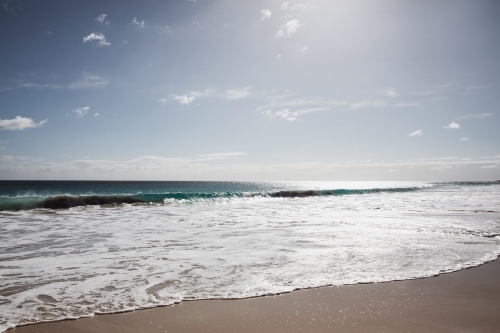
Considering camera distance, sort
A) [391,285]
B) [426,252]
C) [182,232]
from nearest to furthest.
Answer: [391,285] < [426,252] < [182,232]

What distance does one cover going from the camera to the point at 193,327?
128 inches

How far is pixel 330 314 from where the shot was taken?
3590 mm

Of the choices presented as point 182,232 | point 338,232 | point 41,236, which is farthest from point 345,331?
point 41,236

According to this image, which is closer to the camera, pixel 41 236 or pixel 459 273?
pixel 459 273

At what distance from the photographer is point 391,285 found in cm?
455

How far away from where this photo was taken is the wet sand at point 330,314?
3.25 metres

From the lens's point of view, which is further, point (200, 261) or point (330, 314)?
point (200, 261)

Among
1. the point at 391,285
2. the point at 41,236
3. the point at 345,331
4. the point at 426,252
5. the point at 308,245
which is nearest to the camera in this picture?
the point at 345,331

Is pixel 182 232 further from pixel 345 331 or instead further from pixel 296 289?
pixel 345 331

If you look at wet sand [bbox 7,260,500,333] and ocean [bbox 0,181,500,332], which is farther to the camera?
ocean [bbox 0,181,500,332]

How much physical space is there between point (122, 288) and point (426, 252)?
6145mm

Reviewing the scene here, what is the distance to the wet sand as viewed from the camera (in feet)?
10.7

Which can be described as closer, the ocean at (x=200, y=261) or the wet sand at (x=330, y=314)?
the wet sand at (x=330, y=314)

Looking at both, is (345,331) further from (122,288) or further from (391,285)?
(122,288)
